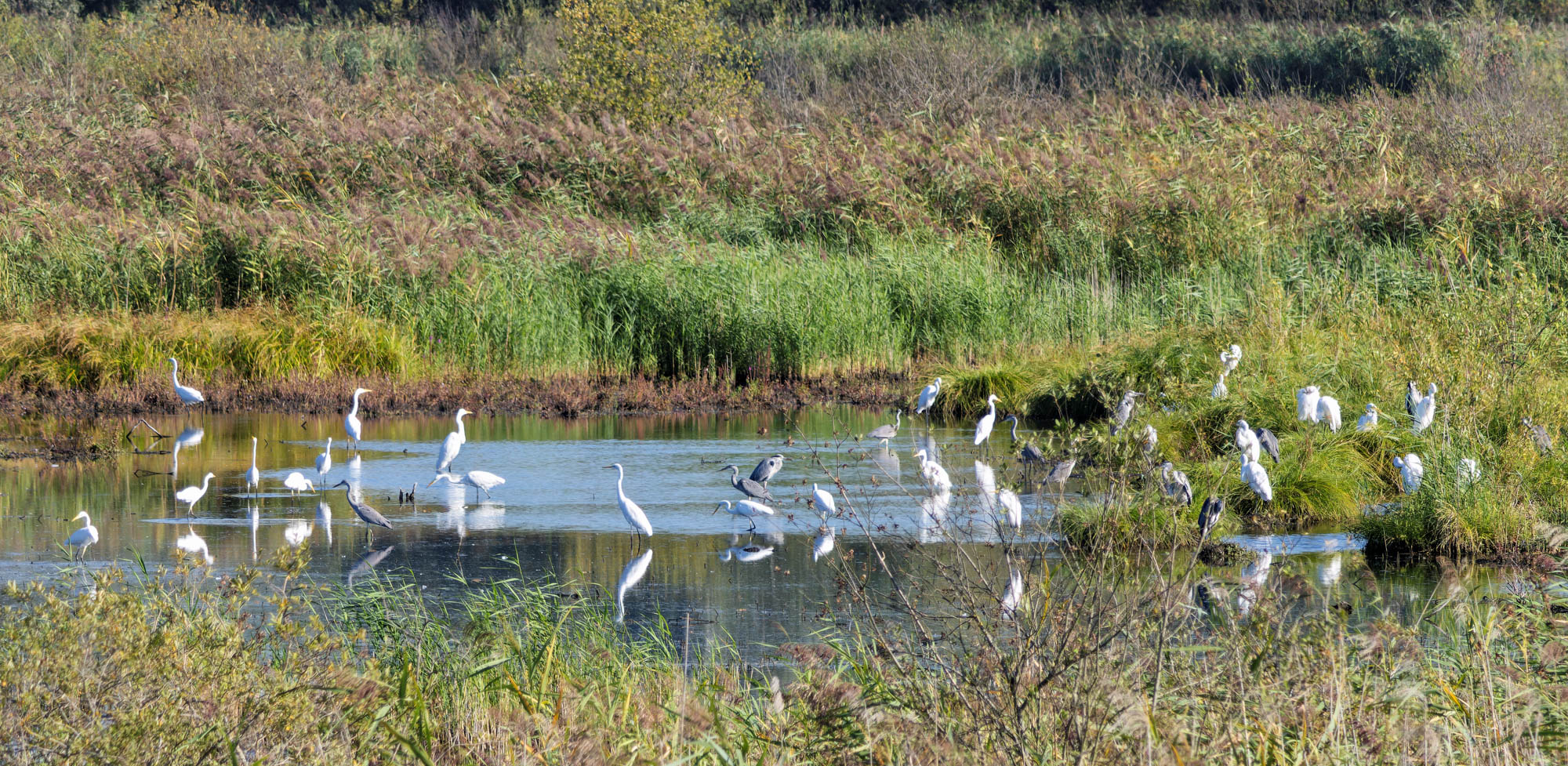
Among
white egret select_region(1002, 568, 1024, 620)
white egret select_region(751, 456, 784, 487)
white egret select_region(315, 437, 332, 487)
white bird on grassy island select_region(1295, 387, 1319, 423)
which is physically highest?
white egret select_region(1002, 568, 1024, 620)

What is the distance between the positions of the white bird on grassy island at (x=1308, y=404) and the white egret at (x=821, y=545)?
3.65 m

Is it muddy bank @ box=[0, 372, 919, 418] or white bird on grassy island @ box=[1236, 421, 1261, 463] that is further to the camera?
muddy bank @ box=[0, 372, 919, 418]

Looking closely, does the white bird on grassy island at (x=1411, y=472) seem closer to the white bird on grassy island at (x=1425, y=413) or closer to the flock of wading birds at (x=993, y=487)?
the flock of wading birds at (x=993, y=487)

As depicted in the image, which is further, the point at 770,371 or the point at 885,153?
the point at 885,153

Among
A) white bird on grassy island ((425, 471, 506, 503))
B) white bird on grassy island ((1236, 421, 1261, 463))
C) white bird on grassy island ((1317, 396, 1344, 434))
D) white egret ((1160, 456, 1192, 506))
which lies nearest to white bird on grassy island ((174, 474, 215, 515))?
white bird on grassy island ((425, 471, 506, 503))

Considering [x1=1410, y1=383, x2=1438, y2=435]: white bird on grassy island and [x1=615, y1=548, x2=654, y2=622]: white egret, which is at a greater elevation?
[x1=1410, y1=383, x2=1438, y2=435]: white bird on grassy island

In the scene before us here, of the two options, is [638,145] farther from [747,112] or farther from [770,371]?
[770,371]

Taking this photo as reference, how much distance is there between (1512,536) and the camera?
27.2 feet

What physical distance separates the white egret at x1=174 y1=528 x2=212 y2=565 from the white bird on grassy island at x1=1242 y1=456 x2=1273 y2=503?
5.81 metres

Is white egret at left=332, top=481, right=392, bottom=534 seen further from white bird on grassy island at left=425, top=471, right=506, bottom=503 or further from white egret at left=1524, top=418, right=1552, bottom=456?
white egret at left=1524, top=418, right=1552, bottom=456

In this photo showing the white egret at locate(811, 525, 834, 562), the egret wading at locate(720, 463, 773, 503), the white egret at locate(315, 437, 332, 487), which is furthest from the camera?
the white egret at locate(315, 437, 332, 487)

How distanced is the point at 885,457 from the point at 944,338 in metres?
5.64

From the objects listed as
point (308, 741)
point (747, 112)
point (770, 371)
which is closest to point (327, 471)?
point (770, 371)

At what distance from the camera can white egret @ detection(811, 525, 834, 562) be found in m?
8.72
